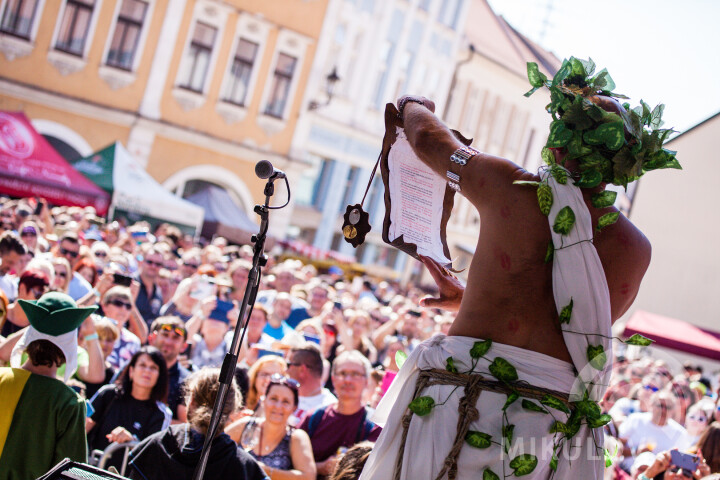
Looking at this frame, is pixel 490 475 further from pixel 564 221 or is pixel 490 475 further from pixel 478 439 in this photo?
pixel 564 221

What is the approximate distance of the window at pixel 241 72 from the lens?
20859mm

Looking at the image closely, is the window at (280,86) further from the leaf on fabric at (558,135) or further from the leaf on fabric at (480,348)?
the leaf on fabric at (480,348)

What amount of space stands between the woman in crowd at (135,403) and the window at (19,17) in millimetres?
15221

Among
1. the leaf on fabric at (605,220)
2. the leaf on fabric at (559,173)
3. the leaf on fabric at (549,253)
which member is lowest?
the leaf on fabric at (549,253)

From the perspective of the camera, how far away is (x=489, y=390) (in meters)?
2.36

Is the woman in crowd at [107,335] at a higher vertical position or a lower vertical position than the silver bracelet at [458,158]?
lower

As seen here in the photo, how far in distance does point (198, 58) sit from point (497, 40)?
13.8m

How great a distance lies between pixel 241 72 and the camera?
68.9 ft

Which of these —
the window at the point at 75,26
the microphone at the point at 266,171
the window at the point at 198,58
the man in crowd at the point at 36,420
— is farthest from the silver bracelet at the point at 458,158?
the window at the point at 198,58

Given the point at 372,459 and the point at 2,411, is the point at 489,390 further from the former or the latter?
the point at 2,411

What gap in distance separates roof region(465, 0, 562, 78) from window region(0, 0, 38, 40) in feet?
48.9

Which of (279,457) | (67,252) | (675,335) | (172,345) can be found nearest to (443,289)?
(279,457)

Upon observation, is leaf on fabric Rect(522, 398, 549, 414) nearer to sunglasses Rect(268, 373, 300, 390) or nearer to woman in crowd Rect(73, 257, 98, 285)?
sunglasses Rect(268, 373, 300, 390)

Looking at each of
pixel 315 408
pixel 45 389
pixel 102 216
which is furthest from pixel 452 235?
pixel 45 389
